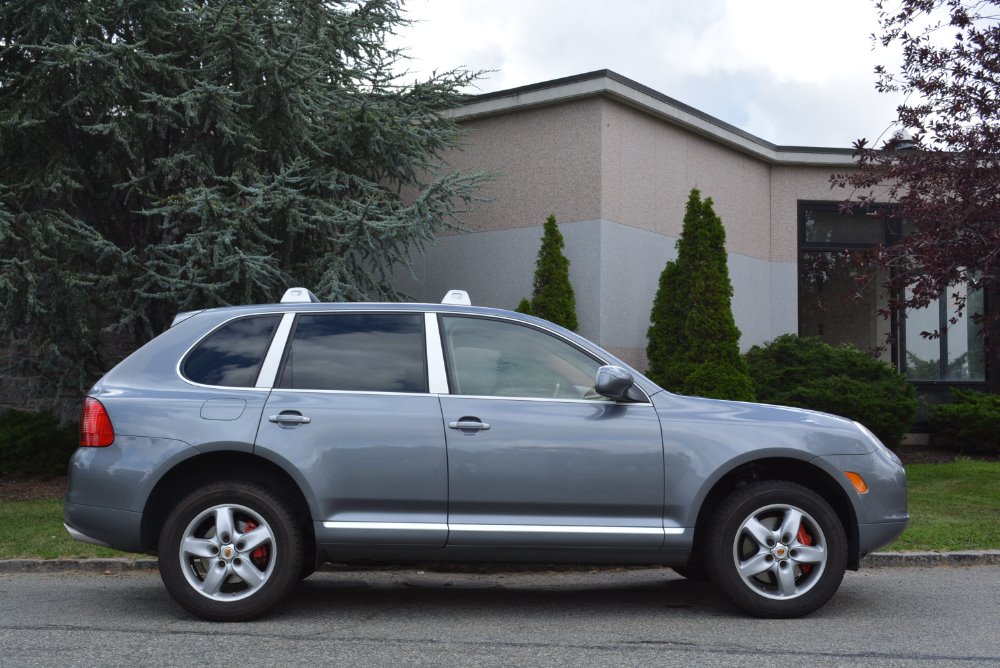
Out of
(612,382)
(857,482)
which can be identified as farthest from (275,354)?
(857,482)

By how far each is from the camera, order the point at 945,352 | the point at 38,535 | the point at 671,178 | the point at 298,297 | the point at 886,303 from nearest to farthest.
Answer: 1. the point at 298,297
2. the point at 38,535
3. the point at 671,178
4. the point at 945,352
5. the point at 886,303

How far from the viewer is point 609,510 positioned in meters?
6.02

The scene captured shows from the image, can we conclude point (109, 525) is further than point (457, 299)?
No

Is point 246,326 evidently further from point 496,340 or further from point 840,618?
point 840,618

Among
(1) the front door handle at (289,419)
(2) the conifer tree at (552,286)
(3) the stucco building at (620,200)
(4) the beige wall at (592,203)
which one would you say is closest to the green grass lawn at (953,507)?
(3) the stucco building at (620,200)

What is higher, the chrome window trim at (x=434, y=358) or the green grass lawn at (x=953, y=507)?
the chrome window trim at (x=434, y=358)

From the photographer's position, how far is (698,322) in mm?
13758

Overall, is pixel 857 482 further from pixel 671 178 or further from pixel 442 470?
pixel 671 178

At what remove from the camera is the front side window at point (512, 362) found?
621 centimetres

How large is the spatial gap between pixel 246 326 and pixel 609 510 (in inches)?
92.1

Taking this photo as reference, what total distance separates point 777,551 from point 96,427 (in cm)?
383

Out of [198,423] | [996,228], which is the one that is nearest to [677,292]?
[996,228]

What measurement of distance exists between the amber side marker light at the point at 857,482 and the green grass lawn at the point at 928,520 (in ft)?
8.19

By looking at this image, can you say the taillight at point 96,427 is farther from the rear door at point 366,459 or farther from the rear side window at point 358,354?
the rear side window at point 358,354
